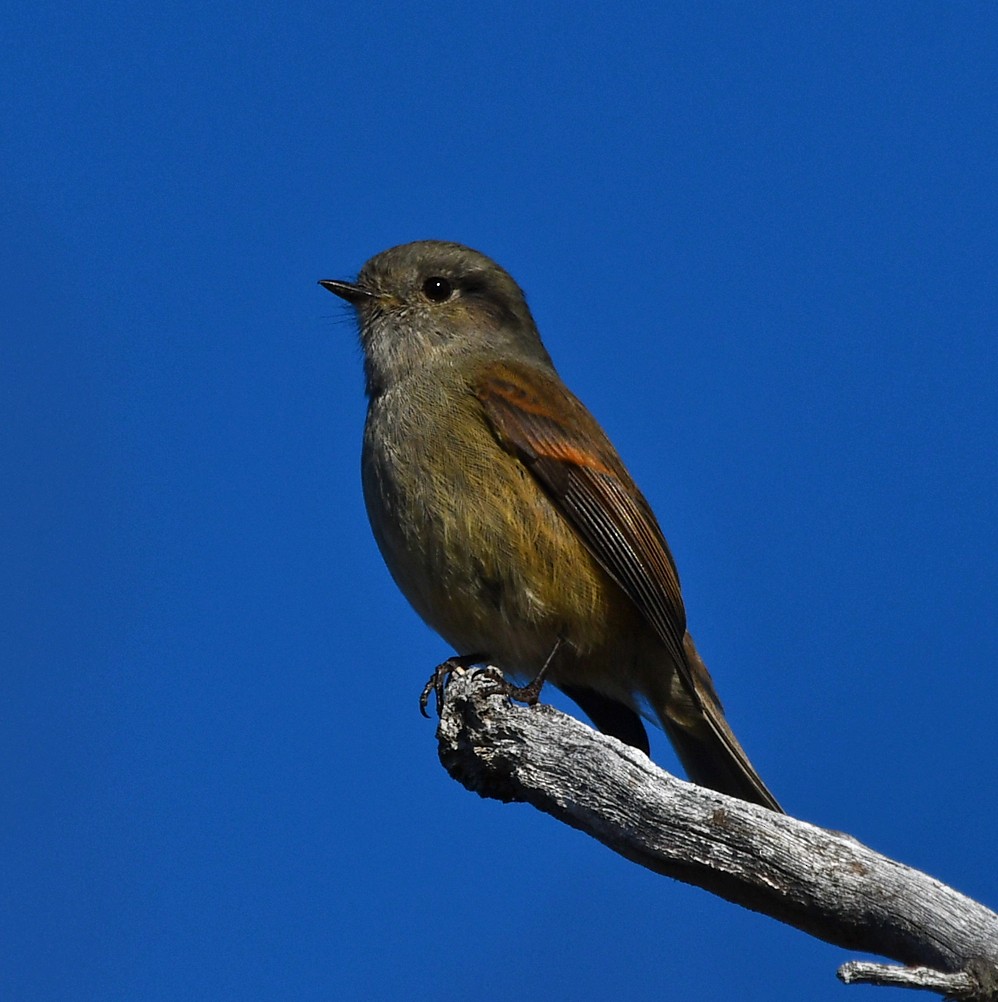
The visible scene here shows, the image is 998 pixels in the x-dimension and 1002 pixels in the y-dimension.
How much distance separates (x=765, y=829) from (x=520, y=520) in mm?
1987

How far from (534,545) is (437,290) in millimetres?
1888

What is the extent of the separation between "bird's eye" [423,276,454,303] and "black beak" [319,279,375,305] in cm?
28

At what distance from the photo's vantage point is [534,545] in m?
6.00

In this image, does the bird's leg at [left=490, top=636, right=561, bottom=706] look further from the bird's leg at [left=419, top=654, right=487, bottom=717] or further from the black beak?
the black beak

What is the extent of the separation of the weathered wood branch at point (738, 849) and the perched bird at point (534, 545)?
3.35ft

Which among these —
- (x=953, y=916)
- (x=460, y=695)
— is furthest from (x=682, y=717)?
(x=953, y=916)

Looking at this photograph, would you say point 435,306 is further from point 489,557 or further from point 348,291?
point 489,557

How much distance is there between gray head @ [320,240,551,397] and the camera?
707cm

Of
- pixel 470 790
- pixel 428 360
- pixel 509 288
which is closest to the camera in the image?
pixel 470 790

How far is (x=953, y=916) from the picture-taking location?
396cm

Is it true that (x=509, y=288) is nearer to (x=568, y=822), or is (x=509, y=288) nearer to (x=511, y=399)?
(x=511, y=399)

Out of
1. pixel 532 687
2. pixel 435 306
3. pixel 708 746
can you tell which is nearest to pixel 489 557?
pixel 532 687

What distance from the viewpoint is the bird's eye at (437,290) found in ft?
24.1

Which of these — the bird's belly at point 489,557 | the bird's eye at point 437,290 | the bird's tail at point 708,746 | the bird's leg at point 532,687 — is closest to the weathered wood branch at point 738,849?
the bird's leg at point 532,687
